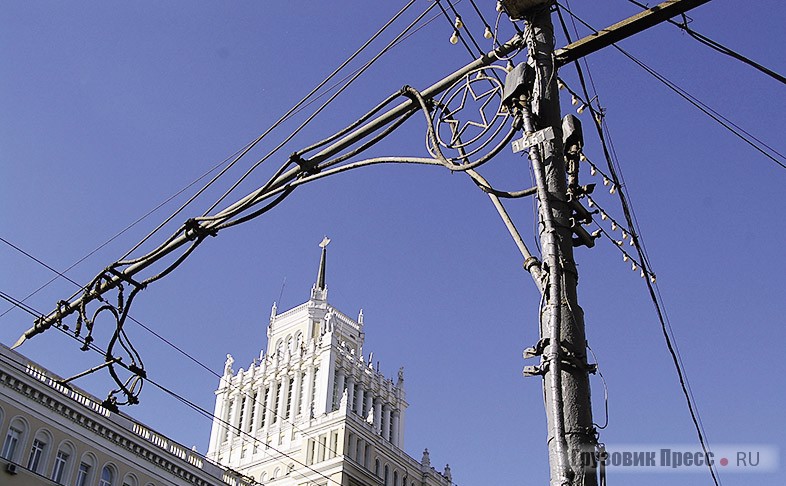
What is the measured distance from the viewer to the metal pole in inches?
221

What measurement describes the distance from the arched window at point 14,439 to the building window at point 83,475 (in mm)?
3011

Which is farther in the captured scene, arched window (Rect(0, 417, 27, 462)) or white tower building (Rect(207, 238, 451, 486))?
white tower building (Rect(207, 238, 451, 486))

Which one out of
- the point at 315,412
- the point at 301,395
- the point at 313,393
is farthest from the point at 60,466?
the point at 301,395

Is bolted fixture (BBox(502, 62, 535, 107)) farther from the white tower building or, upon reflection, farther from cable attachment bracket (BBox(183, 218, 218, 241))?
the white tower building

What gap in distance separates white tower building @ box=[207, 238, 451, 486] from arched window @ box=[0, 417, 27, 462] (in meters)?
30.6

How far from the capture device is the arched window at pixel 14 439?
107ft

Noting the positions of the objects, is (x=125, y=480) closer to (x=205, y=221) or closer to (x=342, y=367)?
(x=205, y=221)

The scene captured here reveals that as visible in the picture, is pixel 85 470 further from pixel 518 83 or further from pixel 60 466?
pixel 518 83

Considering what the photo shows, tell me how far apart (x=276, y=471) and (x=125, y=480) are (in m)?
32.5

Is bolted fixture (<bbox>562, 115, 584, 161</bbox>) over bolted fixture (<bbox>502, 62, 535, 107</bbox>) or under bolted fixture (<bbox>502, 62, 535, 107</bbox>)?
under

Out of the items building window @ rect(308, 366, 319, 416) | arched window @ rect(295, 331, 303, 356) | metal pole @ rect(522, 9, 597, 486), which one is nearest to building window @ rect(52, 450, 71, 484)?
metal pole @ rect(522, 9, 597, 486)

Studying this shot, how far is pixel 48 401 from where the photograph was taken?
34.3 m

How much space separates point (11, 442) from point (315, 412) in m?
45.6

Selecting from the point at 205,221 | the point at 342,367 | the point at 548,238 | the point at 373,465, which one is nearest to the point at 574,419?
the point at 548,238
